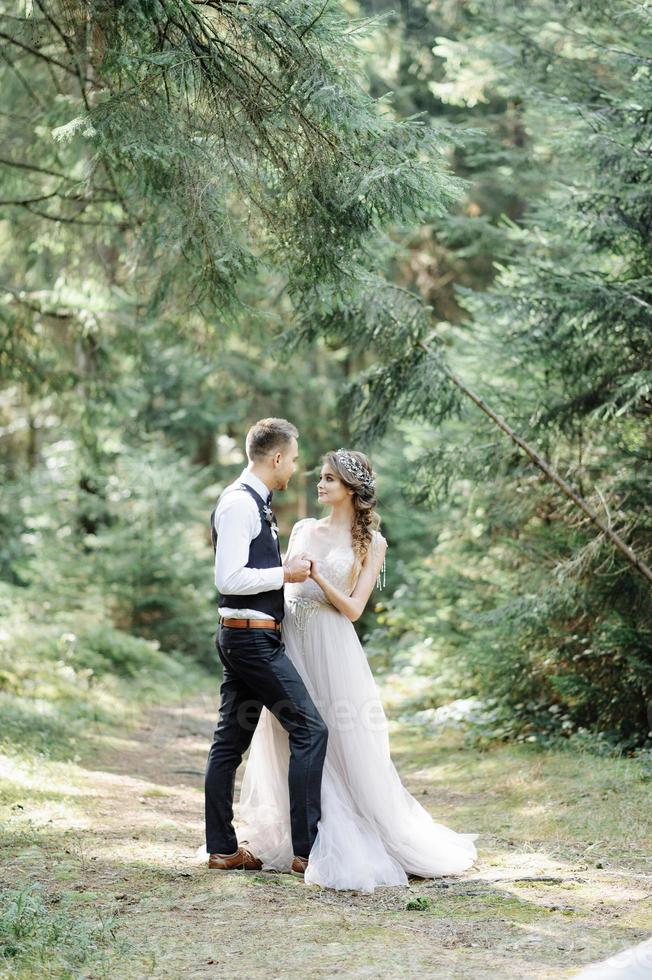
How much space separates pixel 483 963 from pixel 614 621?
4.28 metres

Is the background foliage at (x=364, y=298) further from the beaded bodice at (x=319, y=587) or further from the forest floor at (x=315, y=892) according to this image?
the beaded bodice at (x=319, y=587)

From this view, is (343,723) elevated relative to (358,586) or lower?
lower

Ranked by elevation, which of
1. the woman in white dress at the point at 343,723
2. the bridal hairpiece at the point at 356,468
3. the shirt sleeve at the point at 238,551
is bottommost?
the woman in white dress at the point at 343,723

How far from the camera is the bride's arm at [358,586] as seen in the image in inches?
213

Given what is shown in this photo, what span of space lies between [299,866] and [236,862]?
0.34m

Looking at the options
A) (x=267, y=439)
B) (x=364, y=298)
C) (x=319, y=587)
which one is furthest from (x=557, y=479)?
(x=267, y=439)

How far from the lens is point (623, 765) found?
7328 mm

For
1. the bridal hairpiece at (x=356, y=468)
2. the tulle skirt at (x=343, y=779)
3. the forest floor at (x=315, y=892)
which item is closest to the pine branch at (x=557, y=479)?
the forest floor at (x=315, y=892)

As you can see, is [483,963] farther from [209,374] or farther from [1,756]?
[209,374]

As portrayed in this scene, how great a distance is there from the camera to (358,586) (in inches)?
217

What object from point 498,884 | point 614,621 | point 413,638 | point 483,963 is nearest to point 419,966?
point 483,963

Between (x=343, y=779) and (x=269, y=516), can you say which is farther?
(x=343, y=779)

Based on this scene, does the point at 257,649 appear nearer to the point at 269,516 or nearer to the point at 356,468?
the point at 269,516

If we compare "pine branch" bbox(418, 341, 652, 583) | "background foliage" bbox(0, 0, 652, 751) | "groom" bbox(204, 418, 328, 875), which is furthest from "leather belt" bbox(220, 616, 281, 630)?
"pine branch" bbox(418, 341, 652, 583)
